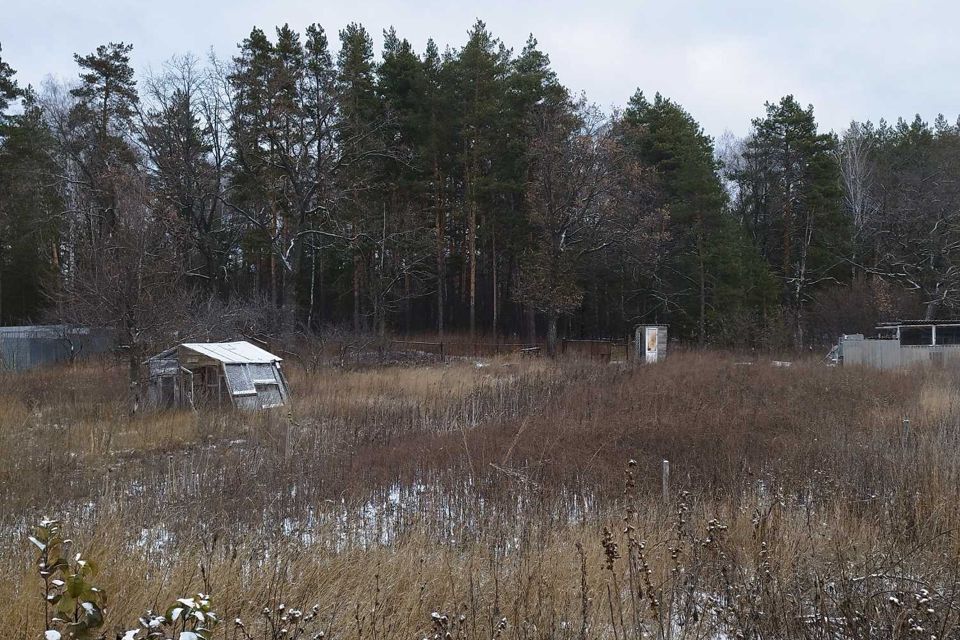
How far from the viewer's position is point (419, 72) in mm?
31766

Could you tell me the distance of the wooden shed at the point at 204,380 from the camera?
42.6ft

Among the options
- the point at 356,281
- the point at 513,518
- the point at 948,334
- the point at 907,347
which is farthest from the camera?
the point at 356,281

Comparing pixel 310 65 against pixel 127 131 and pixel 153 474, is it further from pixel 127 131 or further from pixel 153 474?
pixel 153 474

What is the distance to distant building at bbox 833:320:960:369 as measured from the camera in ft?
66.3

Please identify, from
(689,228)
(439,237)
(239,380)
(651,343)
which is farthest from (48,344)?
(689,228)

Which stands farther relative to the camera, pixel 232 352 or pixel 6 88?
pixel 6 88

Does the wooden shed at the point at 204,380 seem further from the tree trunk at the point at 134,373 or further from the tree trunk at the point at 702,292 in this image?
the tree trunk at the point at 702,292

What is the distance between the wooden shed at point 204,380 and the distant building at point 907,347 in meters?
15.6

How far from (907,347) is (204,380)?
69.9 ft

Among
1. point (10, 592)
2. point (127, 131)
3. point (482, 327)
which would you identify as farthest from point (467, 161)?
point (10, 592)

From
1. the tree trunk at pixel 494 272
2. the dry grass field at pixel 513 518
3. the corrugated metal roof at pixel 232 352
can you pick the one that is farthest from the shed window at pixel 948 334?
the corrugated metal roof at pixel 232 352

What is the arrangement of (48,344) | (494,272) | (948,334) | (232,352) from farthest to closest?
→ 1. (494,272)
2. (48,344)
3. (948,334)
4. (232,352)

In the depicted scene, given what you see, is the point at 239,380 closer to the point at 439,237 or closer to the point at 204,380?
the point at 204,380

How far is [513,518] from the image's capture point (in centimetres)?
522
